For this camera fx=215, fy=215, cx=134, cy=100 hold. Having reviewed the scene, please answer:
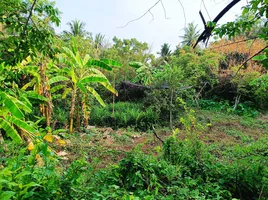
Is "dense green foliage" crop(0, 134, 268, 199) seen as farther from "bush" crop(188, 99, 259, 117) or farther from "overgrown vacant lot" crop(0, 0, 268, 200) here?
"bush" crop(188, 99, 259, 117)

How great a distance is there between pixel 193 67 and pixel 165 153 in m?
7.55

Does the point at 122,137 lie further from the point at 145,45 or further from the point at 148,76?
the point at 145,45

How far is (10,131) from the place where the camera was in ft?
10.1

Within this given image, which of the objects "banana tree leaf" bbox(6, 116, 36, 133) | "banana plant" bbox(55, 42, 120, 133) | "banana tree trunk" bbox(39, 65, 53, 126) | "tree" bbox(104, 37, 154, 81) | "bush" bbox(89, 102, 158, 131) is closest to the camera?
"banana tree leaf" bbox(6, 116, 36, 133)

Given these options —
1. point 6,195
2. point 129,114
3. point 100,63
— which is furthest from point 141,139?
point 6,195

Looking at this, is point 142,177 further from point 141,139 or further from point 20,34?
point 141,139

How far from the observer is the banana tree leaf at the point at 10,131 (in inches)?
121

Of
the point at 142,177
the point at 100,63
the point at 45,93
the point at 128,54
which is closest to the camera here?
the point at 142,177

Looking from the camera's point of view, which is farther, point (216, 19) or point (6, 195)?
point (216, 19)

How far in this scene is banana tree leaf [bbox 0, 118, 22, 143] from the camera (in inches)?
121

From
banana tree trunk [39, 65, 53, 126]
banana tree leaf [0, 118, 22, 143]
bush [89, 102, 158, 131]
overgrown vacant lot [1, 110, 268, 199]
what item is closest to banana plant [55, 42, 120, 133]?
banana tree trunk [39, 65, 53, 126]

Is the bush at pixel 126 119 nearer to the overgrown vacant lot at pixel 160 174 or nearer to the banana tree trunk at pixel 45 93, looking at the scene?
the banana tree trunk at pixel 45 93

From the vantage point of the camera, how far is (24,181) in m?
1.37

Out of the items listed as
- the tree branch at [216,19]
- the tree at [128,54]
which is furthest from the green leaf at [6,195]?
the tree at [128,54]
